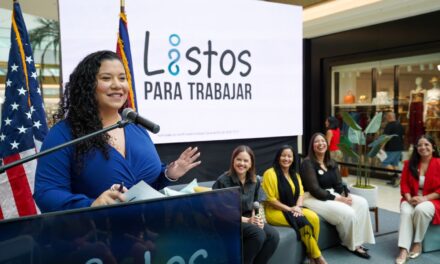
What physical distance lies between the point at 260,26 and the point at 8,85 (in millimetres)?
2331

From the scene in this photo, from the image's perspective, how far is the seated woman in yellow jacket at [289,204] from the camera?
3.14m

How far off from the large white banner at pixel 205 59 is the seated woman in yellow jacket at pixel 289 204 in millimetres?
444

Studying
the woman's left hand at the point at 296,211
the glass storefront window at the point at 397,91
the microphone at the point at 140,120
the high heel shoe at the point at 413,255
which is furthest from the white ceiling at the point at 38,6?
the glass storefront window at the point at 397,91

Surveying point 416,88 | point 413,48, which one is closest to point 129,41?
point 413,48

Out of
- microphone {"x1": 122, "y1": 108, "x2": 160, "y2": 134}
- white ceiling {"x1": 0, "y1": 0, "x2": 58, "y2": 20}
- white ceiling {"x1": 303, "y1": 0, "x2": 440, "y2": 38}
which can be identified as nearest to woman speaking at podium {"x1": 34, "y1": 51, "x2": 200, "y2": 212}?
microphone {"x1": 122, "y1": 108, "x2": 160, "y2": 134}

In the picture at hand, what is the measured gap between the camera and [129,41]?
291cm

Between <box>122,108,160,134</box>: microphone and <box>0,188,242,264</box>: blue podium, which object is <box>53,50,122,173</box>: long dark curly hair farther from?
<box>0,188,242,264</box>: blue podium

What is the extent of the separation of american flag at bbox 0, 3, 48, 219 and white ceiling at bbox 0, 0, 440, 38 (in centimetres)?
246

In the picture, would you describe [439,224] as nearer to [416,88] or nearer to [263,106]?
[263,106]

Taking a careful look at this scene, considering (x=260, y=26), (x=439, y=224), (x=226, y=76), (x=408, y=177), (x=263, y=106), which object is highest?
(x=260, y=26)

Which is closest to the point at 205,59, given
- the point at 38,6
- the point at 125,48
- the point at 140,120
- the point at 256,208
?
the point at 125,48

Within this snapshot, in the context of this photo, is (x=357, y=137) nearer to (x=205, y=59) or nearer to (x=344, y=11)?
(x=205, y=59)

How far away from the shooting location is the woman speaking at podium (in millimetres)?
1168

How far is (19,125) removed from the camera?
2.51 m
